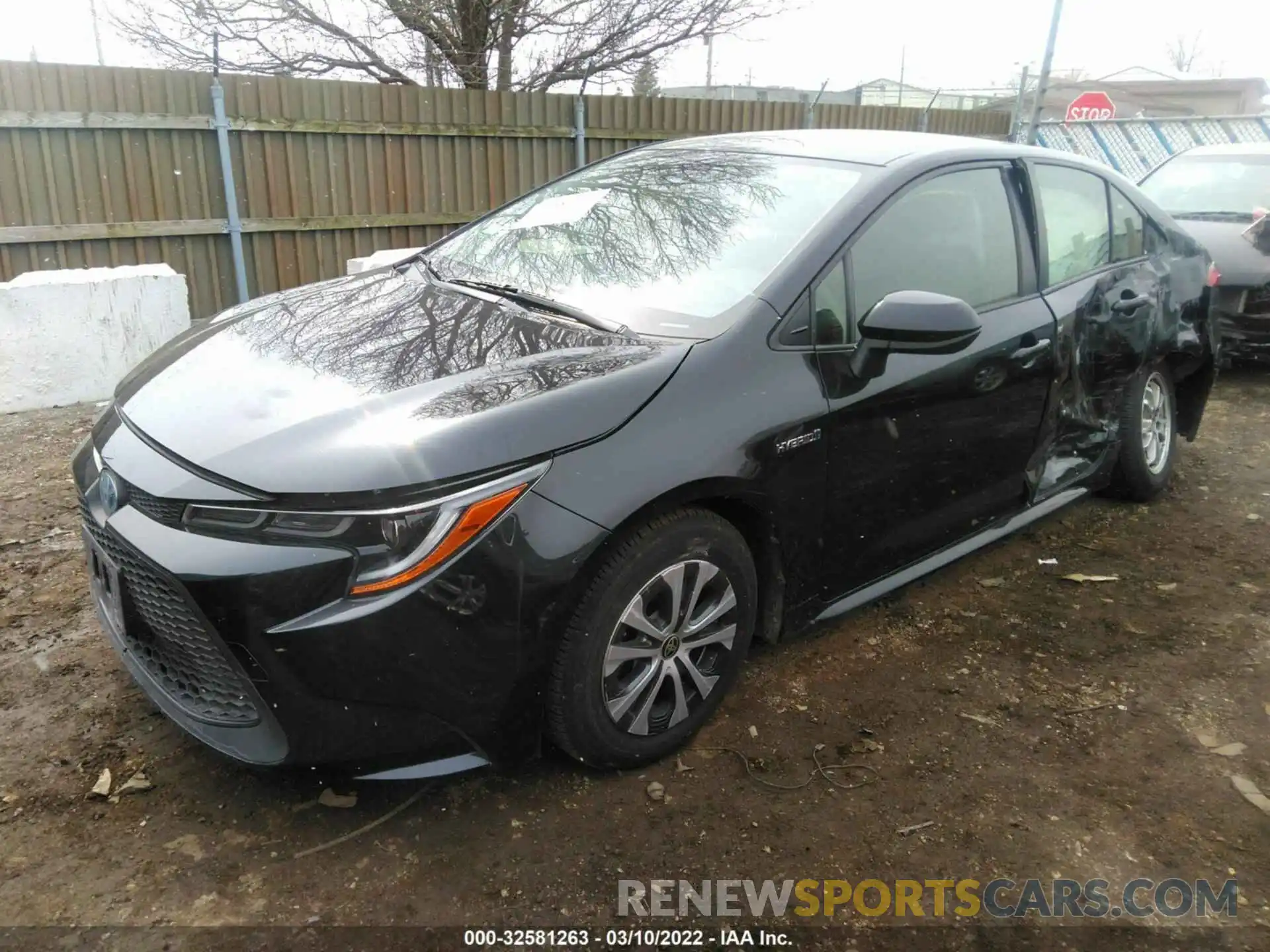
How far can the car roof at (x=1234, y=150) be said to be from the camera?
7824 millimetres

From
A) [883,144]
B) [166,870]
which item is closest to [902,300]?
[883,144]

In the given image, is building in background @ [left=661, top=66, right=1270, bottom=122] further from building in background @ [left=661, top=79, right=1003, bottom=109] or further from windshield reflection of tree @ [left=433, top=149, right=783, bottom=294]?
windshield reflection of tree @ [left=433, top=149, right=783, bottom=294]

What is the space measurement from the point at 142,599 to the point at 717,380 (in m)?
1.50

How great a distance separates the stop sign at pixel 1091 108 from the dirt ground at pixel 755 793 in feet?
48.7

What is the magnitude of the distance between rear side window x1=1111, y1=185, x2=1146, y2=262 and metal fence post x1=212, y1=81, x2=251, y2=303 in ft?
19.5

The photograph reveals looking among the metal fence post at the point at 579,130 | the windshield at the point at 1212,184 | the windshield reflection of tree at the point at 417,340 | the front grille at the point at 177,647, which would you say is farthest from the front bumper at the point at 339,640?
the metal fence post at the point at 579,130

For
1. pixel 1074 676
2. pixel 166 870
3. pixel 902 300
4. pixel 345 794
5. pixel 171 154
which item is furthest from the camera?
pixel 171 154

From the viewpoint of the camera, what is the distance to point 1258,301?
6.65 m

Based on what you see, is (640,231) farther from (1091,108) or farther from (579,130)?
(1091,108)

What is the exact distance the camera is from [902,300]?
2.73 m

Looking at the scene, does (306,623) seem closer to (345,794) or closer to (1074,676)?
(345,794)

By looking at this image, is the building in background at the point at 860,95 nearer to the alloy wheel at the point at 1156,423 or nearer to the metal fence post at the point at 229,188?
the metal fence post at the point at 229,188

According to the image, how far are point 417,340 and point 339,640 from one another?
0.94m

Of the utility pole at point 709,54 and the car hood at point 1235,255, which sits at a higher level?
the utility pole at point 709,54
